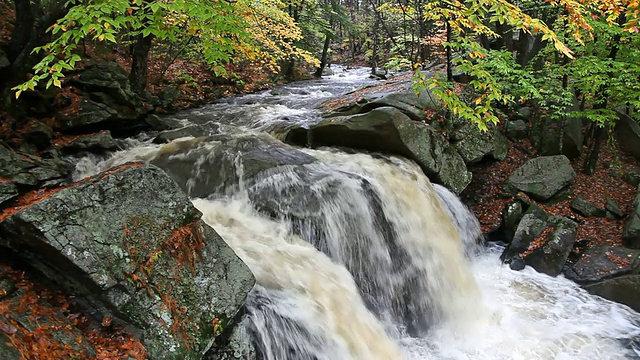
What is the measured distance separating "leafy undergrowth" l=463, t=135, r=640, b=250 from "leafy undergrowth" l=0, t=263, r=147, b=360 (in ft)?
26.9

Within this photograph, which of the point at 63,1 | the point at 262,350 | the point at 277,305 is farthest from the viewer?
the point at 63,1

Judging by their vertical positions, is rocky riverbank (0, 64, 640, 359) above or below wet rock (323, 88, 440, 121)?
below

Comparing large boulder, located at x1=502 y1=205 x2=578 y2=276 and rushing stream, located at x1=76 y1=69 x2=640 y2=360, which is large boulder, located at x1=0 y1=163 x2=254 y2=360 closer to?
rushing stream, located at x1=76 y1=69 x2=640 y2=360

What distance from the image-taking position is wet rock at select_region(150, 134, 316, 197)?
19.9ft

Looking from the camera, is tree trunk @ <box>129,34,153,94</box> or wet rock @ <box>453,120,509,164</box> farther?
tree trunk @ <box>129,34,153,94</box>

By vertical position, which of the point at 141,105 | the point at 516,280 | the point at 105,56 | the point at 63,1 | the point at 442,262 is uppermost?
the point at 63,1

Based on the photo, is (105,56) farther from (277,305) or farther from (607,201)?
(607,201)

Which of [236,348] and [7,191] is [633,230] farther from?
[7,191]

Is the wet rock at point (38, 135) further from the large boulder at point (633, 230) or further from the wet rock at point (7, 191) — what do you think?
the large boulder at point (633, 230)

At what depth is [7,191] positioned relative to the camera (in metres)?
4.43

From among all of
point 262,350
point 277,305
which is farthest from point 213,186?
point 262,350

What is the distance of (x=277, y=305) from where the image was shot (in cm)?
394

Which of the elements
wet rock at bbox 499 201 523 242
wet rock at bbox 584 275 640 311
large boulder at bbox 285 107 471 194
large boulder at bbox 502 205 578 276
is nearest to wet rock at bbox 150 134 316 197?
large boulder at bbox 285 107 471 194

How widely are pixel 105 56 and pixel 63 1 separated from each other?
6299 mm
